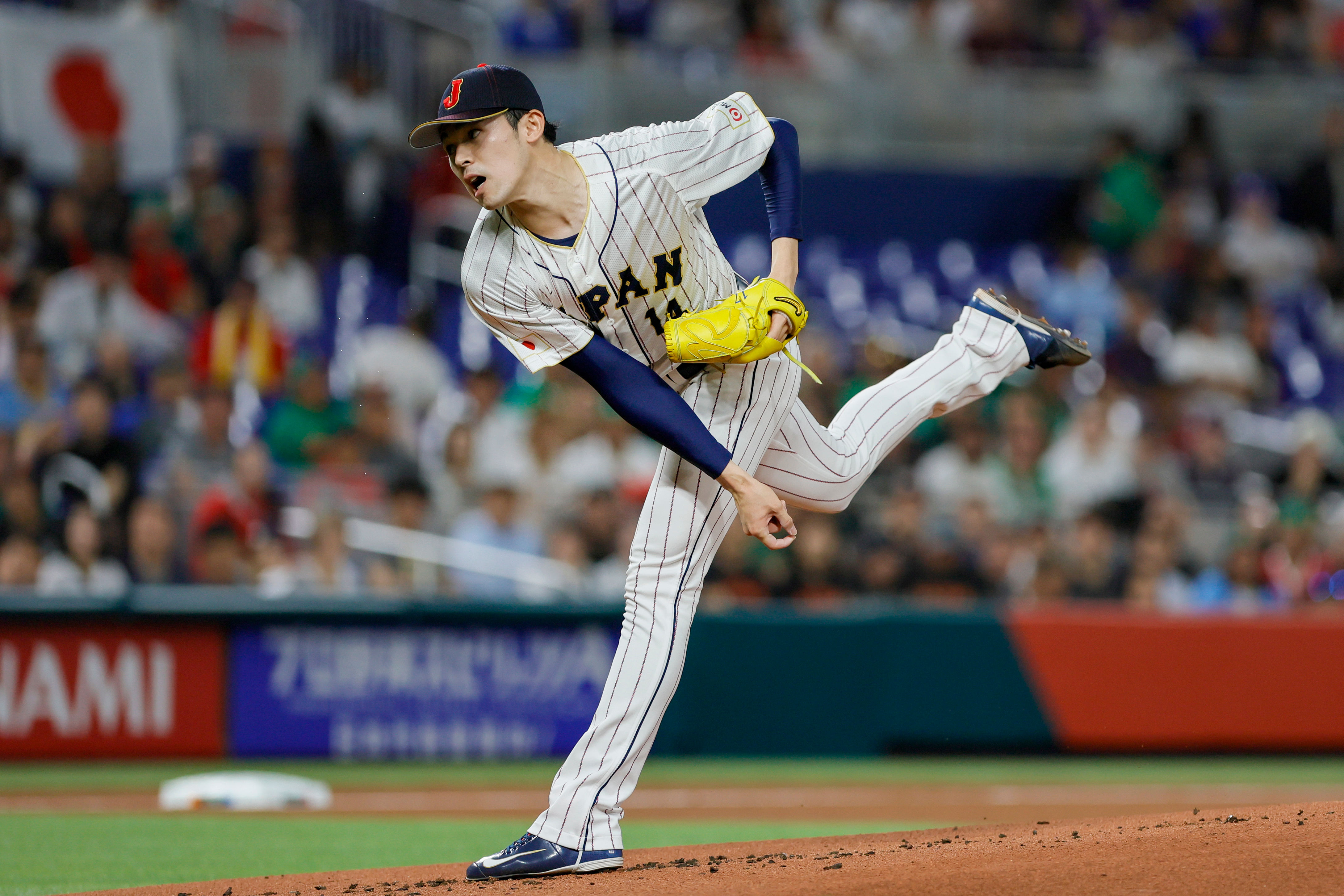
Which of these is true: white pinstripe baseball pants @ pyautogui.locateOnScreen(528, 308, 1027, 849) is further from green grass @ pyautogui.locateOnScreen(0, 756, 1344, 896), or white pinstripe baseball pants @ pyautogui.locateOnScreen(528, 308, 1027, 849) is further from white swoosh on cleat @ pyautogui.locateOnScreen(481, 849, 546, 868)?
green grass @ pyautogui.locateOnScreen(0, 756, 1344, 896)

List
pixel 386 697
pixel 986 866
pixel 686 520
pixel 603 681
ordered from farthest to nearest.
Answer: pixel 603 681
pixel 386 697
pixel 686 520
pixel 986 866

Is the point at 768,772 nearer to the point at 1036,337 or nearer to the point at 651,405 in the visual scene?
the point at 1036,337

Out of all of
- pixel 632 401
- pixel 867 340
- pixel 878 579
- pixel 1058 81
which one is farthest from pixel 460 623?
pixel 1058 81

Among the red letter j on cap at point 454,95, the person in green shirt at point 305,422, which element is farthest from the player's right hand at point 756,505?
the person in green shirt at point 305,422

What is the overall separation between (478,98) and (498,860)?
1905 mm

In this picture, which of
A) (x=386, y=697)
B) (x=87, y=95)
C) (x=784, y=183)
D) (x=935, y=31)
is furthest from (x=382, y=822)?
(x=935, y=31)

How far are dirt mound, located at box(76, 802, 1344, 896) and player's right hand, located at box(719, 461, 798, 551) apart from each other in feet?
2.75

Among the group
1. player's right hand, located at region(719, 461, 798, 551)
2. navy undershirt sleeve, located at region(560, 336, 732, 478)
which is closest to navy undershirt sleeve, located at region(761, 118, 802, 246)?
navy undershirt sleeve, located at region(560, 336, 732, 478)

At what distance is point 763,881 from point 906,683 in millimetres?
5479

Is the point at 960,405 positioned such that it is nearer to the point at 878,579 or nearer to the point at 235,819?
the point at 235,819

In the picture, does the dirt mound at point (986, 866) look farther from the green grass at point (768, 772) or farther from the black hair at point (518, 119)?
the green grass at point (768, 772)

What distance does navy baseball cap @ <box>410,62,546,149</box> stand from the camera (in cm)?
404

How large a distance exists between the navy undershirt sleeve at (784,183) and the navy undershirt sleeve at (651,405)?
0.56 metres

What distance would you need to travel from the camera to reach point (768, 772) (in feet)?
28.5
